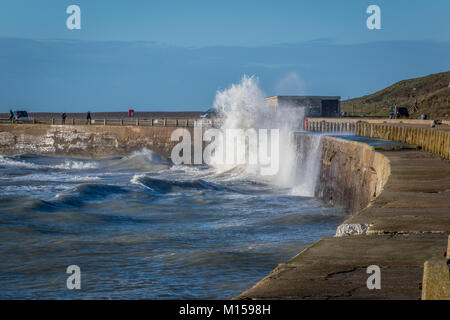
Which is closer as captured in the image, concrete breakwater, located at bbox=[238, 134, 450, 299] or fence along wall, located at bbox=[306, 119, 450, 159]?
concrete breakwater, located at bbox=[238, 134, 450, 299]

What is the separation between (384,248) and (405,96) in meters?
88.8

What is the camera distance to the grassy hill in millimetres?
66969

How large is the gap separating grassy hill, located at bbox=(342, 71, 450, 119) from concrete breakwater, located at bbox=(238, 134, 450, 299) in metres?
57.7

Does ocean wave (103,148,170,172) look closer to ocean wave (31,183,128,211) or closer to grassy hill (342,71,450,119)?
ocean wave (31,183,128,211)

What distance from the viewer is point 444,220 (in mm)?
6934

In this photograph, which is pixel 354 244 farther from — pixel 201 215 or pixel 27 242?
pixel 201 215

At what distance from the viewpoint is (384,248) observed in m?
5.82

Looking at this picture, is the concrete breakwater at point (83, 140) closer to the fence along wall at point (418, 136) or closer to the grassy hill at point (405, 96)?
the fence along wall at point (418, 136)

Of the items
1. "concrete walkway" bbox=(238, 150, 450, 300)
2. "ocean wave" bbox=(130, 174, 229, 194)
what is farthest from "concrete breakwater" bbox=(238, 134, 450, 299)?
"ocean wave" bbox=(130, 174, 229, 194)

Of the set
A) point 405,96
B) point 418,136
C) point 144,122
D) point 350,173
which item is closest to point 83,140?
point 144,122

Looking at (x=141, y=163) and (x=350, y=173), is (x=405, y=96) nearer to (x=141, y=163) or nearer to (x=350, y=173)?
(x=141, y=163)

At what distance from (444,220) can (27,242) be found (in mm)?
8059

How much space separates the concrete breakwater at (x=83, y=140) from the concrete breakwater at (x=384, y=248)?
35746 mm

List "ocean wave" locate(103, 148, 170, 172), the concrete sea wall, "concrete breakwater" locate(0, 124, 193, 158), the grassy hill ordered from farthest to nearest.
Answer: the grassy hill → "concrete breakwater" locate(0, 124, 193, 158) → "ocean wave" locate(103, 148, 170, 172) → the concrete sea wall
